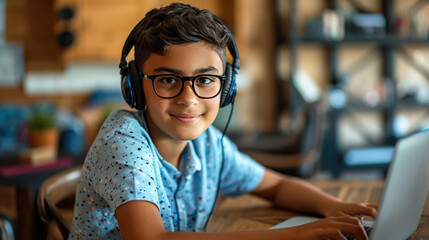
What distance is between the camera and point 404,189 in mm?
690

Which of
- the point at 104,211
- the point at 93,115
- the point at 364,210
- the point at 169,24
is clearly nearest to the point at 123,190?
the point at 104,211

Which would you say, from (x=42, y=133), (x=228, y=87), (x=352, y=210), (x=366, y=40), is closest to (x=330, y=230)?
(x=352, y=210)

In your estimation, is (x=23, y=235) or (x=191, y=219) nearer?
(x=191, y=219)

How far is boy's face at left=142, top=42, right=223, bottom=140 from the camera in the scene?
2.85 ft

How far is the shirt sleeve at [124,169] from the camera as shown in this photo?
2.56 feet

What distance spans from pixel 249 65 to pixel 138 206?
4.31 meters

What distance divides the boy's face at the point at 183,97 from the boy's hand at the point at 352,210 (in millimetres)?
342

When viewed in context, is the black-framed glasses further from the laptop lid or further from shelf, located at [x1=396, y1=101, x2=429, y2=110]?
shelf, located at [x1=396, y1=101, x2=429, y2=110]

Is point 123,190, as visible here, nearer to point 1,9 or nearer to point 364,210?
point 364,210

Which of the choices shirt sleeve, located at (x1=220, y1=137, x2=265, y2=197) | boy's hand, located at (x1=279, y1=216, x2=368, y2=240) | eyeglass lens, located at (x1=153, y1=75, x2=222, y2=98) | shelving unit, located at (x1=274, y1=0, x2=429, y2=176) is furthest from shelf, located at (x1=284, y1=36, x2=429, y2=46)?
boy's hand, located at (x1=279, y1=216, x2=368, y2=240)

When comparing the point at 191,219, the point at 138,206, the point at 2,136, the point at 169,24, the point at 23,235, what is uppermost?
the point at 169,24

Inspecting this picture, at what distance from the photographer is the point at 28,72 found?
180 inches

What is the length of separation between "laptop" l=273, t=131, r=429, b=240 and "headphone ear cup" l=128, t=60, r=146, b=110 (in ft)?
1.67

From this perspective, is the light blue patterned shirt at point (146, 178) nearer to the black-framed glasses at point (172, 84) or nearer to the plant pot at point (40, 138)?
the black-framed glasses at point (172, 84)
